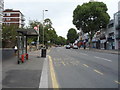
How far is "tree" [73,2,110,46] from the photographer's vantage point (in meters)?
60.7

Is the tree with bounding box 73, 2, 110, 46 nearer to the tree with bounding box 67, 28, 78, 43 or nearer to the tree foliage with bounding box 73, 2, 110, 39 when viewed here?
the tree foliage with bounding box 73, 2, 110, 39

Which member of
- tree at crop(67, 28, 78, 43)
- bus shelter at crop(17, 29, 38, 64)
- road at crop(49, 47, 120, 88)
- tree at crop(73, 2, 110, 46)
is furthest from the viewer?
tree at crop(67, 28, 78, 43)

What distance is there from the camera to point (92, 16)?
202ft

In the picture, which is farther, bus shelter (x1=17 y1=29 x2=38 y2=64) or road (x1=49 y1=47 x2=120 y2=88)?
bus shelter (x1=17 y1=29 x2=38 y2=64)

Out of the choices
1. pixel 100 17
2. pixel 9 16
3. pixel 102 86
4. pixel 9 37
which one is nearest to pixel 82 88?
pixel 102 86

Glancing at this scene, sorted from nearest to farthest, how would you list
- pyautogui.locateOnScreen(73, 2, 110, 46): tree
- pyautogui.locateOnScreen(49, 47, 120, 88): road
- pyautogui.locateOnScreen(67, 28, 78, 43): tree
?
pyautogui.locateOnScreen(49, 47, 120, 88): road, pyautogui.locateOnScreen(73, 2, 110, 46): tree, pyautogui.locateOnScreen(67, 28, 78, 43): tree

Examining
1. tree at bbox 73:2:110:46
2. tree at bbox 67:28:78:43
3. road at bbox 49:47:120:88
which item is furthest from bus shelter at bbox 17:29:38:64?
tree at bbox 67:28:78:43

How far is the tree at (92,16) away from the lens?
6066 cm

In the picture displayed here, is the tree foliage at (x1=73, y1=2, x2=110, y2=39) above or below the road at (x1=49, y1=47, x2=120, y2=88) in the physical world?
above

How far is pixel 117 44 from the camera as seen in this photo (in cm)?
5712

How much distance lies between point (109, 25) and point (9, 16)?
51210mm

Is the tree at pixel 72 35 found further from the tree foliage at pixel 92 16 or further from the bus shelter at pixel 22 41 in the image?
the bus shelter at pixel 22 41

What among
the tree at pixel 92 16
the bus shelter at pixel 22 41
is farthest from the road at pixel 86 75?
the tree at pixel 92 16

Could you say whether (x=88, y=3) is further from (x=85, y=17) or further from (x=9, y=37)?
(x=9, y=37)
